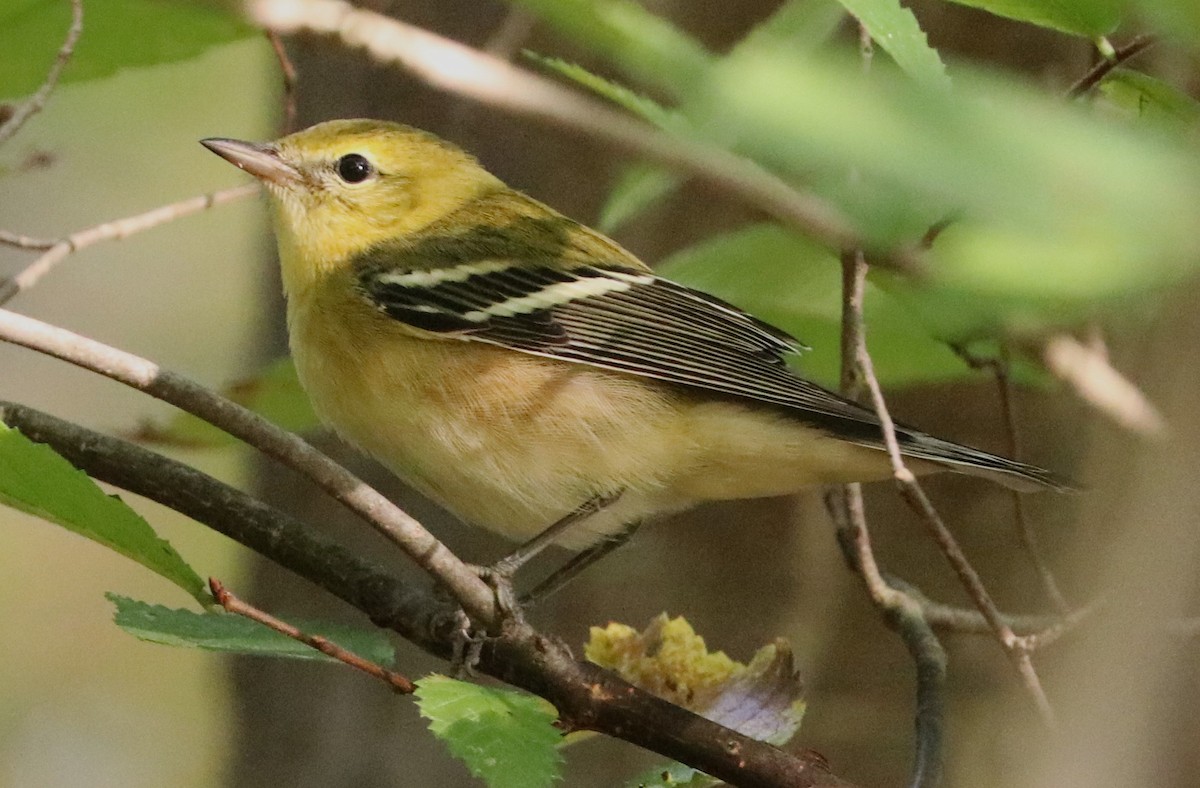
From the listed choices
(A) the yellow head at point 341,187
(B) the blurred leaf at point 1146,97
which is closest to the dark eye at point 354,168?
(A) the yellow head at point 341,187

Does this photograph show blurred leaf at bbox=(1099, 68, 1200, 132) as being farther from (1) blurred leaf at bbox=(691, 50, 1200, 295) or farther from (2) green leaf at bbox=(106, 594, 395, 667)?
(2) green leaf at bbox=(106, 594, 395, 667)

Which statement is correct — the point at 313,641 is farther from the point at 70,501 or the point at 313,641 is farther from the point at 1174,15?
the point at 1174,15

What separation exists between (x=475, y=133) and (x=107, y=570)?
5911 millimetres

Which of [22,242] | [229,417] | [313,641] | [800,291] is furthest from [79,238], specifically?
[800,291]

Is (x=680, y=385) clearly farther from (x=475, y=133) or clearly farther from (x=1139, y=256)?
(x=1139, y=256)

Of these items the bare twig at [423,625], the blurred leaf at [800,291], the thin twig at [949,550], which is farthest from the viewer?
the blurred leaf at [800,291]

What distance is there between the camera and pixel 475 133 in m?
3.76

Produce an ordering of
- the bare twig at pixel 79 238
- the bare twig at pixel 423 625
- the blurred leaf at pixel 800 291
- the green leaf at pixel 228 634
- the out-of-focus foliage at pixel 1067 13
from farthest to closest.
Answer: the bare twig at pixel 79 238
the blurred leaf at pixel 800 291
the bare twig at pixel 423 625
the green leaf at pixel 228 634
the out-of-focus foliage at pixel 1067 13

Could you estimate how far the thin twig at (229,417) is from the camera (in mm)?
1668

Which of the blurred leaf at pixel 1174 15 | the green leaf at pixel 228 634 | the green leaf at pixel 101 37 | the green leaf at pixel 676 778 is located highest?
the green leaf at pixel 101 37

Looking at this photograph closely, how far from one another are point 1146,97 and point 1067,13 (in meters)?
0.51

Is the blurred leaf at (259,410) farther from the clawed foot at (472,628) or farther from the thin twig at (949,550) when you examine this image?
the thin twig at (949,550)

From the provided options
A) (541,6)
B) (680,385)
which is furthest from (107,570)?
(541,6)

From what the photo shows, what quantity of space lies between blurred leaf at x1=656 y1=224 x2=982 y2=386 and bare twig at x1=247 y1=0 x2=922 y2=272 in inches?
34.2
